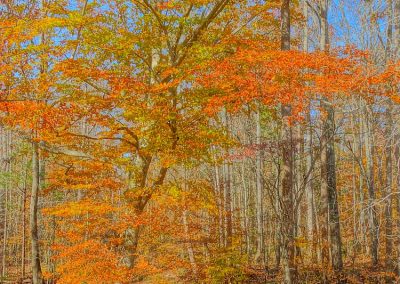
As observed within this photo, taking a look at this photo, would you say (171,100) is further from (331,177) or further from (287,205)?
(331,177)

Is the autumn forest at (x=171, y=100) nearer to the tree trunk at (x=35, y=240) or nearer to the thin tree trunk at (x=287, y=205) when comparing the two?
the thin tree trunk at (x=287, y=205)

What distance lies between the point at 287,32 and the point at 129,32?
156 inches

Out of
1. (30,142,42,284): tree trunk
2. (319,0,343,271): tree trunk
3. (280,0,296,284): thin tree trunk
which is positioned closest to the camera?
(280,0,296,284): thin tree trunk

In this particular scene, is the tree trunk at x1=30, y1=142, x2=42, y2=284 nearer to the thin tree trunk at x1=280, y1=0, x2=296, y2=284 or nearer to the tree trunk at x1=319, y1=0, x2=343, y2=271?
the thin tree trunk at x1=280, y1=0, x2=296, y2=284

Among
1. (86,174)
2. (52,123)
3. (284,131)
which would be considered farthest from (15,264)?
(284,131)

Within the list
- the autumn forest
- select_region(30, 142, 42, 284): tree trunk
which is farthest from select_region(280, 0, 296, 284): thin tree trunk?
select_region(30, 142, 42, 284): tree trunk

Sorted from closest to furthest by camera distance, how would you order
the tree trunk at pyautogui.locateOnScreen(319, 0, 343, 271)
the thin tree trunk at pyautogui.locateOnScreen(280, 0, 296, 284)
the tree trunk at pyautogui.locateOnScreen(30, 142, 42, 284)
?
1. the thin tree trunk at pyautogui.locateOnScreen(280, 0, 296, 284)
2. the tree trunk at pyautogui.locateOnScreen(319, 0, 343, 271)
3. the tree trunk at pyautogui.locateOnScreen(30, 142, 42, 284)

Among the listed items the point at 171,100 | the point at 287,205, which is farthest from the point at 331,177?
the point at 171,100

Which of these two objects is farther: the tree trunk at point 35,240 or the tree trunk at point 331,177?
the tree trunk at point 35,240

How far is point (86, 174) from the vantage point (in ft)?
38.2

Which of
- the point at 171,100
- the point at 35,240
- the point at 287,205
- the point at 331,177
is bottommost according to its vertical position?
the point at 35,240

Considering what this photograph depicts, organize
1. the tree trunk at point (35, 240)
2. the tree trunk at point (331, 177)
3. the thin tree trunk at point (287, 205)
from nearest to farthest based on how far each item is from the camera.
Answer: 1. the thin tree trunk at point (287, 205)
2. the tree trunk at point (331, 177)
3. the tree trunk at point (35, 240)

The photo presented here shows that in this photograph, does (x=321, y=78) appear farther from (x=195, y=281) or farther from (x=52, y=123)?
(x=195, y=281)

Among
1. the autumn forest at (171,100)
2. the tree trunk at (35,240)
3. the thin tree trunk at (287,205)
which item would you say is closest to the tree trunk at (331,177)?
the autumn forest at (171,100)
